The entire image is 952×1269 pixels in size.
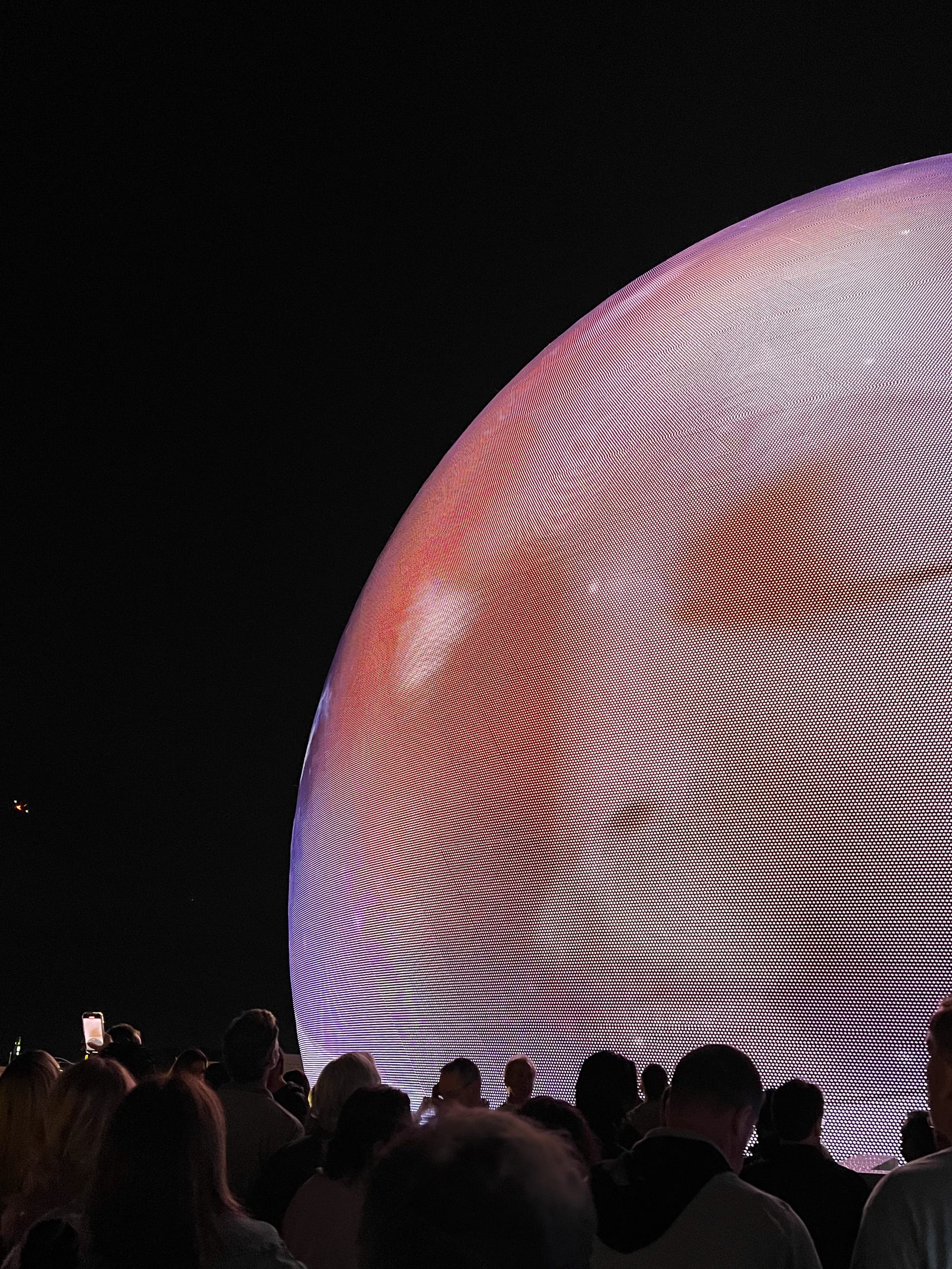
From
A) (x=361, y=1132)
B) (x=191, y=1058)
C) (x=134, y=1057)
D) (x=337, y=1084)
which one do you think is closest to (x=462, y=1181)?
(x=361, y=1132)

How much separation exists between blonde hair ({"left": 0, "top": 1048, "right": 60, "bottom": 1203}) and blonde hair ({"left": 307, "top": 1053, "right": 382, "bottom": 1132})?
798 millimetres

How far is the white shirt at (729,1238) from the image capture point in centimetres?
210

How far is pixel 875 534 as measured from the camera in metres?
4.36

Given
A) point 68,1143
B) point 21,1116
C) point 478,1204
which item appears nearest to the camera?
point 478,1204

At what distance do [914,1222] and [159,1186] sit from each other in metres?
1.23

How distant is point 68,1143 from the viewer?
2.66m

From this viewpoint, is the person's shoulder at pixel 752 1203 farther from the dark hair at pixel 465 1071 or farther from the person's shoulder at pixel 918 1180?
the dark hair at pixel 465 1071

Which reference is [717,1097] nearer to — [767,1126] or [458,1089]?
[767,1126]

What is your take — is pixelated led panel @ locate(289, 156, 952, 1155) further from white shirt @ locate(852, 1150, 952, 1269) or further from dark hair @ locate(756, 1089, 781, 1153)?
white shirt @ locate(852, 1150, 952, 1269)

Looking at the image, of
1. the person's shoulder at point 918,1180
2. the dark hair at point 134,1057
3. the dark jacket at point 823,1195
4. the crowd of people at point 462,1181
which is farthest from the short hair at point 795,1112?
the dark hair at point 134,1057

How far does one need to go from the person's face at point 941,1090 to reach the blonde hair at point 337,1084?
177 cm

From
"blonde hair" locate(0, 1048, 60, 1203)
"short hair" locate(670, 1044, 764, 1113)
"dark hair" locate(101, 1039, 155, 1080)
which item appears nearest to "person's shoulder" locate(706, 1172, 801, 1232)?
"short hair" locate(670, 1044, 764, 1113)

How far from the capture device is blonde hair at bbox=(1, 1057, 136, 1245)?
259cm

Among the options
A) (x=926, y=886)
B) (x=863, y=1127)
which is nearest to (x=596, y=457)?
(x=926, y=886)
